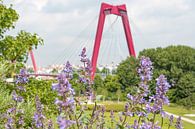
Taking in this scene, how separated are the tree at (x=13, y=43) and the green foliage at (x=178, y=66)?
3123cm

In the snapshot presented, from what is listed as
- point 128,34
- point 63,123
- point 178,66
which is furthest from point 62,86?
point 128,34

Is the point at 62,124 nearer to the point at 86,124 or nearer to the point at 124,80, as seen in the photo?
the point at 86,124

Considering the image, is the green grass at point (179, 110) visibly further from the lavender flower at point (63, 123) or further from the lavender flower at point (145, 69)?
the lavender flower at point (63, 123)

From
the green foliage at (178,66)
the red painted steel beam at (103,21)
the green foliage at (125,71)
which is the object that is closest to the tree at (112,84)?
the green foliage at (125,71)

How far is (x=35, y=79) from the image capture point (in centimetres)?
791

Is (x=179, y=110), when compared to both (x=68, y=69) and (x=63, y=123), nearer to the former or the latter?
(x=68, y=69)

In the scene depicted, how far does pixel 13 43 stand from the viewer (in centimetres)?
767

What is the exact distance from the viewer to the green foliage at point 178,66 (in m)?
38.7

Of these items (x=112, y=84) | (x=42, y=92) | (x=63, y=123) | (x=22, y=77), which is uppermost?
(x=112, y=84)

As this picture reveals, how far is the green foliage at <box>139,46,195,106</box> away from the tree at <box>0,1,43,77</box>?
31235 millimetres

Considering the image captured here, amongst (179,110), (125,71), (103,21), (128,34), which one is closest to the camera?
(179,110)

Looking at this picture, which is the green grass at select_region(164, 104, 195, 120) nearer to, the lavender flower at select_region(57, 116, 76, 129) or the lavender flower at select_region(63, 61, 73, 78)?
the lavender flower at select_region(63, 61, 73, 78)

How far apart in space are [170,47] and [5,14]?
1614 inches

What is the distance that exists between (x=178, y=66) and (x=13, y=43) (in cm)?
3689
